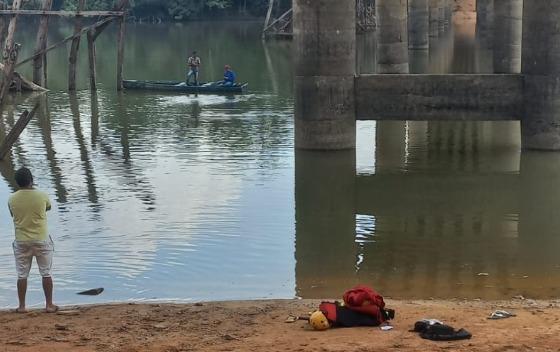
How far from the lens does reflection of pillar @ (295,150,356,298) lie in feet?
42.0

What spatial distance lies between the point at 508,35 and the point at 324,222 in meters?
20.3

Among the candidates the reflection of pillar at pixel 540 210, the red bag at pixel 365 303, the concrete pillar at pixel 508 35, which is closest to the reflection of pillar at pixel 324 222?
the red bag at pixel 365 303

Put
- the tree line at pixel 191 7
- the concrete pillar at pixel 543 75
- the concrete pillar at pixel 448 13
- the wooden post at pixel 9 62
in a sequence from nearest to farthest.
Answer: the concrete pillar at pixel 543 75
the wooden post at pixel 9 62
the concrete pillar at pixel 448 13
the tree line at pixel 191 7

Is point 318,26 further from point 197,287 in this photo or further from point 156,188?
point 197,287

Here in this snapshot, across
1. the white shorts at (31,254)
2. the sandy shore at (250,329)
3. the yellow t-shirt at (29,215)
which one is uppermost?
the yellow t-shirt at (29,215)

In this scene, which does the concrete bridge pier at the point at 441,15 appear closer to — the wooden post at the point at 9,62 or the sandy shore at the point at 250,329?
the wooden post at the point at 9,62

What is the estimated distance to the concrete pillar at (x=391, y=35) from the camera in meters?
35.7

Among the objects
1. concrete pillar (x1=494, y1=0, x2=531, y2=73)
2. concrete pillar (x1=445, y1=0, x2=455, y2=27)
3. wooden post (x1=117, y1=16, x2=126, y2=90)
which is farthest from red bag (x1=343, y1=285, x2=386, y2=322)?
concrete pillar (x1=445, y1=0, x2=455, y2=27)

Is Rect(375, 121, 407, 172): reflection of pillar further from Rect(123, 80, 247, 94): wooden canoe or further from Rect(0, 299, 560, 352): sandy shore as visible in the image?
Rect(0, 299, 560, 352): sandy shore

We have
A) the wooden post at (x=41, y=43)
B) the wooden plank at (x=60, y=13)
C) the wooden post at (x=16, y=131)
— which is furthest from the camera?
the wooden post at (x=41, y=43)

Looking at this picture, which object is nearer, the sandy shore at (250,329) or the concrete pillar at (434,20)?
the sandy shore at (250,329)

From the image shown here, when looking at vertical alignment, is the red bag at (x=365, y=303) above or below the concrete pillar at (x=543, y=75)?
below

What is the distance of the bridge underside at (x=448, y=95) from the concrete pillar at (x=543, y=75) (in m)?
0.28

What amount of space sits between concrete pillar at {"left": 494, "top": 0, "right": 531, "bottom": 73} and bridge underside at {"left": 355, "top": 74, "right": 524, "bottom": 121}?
13.5 metres
